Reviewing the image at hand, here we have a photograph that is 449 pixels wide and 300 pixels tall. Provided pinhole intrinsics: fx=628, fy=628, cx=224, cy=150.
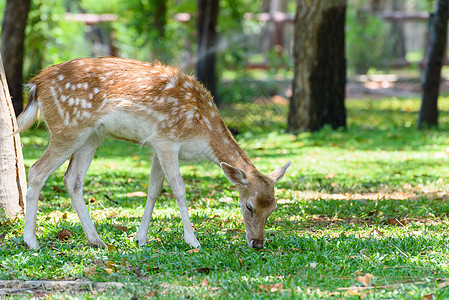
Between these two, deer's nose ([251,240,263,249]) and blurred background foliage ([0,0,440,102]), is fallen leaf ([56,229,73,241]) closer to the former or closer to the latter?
deer's nose ([251,240,263,249])

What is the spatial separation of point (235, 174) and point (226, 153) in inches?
13.1

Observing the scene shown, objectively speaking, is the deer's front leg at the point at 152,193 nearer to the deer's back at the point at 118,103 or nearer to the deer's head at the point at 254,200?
the deer's back at the point at 118,103

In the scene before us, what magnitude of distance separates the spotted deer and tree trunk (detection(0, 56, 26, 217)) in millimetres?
434

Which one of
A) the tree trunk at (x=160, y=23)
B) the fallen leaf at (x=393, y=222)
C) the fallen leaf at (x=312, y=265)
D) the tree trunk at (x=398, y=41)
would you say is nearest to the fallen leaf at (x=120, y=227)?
the fallen leaf at (x=312, y=265)

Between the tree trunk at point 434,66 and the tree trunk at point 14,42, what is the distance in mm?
7949

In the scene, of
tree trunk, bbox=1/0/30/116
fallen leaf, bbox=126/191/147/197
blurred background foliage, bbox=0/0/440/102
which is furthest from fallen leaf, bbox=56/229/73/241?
blurred background foliage, bbox=0/0/440/102

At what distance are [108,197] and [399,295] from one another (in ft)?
13.4

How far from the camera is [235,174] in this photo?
17.9ft

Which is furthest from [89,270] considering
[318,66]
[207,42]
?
[207,42]

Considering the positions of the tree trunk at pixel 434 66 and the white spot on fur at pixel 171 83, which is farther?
the tree trunk at pixel 434 66

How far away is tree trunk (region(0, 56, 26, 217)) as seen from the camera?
239 inches

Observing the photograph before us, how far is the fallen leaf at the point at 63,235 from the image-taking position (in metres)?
5.71

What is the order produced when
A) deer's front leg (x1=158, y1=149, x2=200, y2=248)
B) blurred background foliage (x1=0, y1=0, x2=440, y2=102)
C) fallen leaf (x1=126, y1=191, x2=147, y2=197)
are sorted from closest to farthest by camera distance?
1. deer's front leg (x1=158, y1=149, x2=200, y2=248)
2. fallen leaf (x1=126, y1=191, x2=147, y2=197)
3. blurred background foliage (x1=0, y1=0, x2=440, y2=102)

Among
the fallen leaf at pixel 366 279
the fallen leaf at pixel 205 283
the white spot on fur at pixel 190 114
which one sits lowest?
the fallen leaf at pixel 205 283
